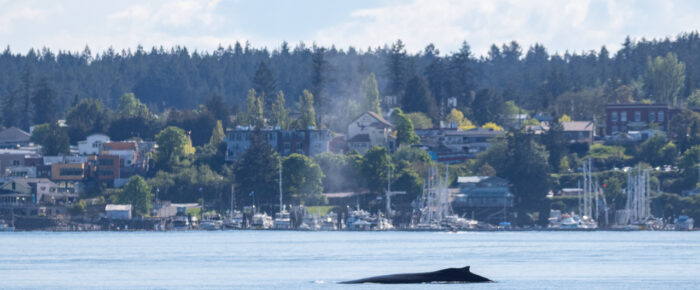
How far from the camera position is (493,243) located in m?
138

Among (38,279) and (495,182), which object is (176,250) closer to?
(38,279)

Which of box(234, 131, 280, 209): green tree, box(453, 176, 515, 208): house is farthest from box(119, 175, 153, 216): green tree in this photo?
box(453, 176, 515, 208): house

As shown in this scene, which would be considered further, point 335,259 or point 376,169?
Result: point 376,169

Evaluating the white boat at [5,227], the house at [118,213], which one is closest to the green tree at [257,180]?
the house at [118,213]

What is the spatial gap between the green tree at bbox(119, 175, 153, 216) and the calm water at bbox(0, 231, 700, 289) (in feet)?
87.6

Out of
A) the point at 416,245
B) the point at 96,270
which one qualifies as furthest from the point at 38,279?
the point at 416,245

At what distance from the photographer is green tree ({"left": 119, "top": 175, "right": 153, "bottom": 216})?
189750mm

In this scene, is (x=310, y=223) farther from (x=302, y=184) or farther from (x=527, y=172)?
(x=527, y=172)

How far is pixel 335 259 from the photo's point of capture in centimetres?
10800

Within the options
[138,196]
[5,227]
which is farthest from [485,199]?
[5,227]

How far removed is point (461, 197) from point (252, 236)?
35432 millimetres

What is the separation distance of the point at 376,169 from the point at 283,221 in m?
14.8

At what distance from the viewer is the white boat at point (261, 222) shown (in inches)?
7303

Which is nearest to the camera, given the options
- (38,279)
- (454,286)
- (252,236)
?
(454,286)
